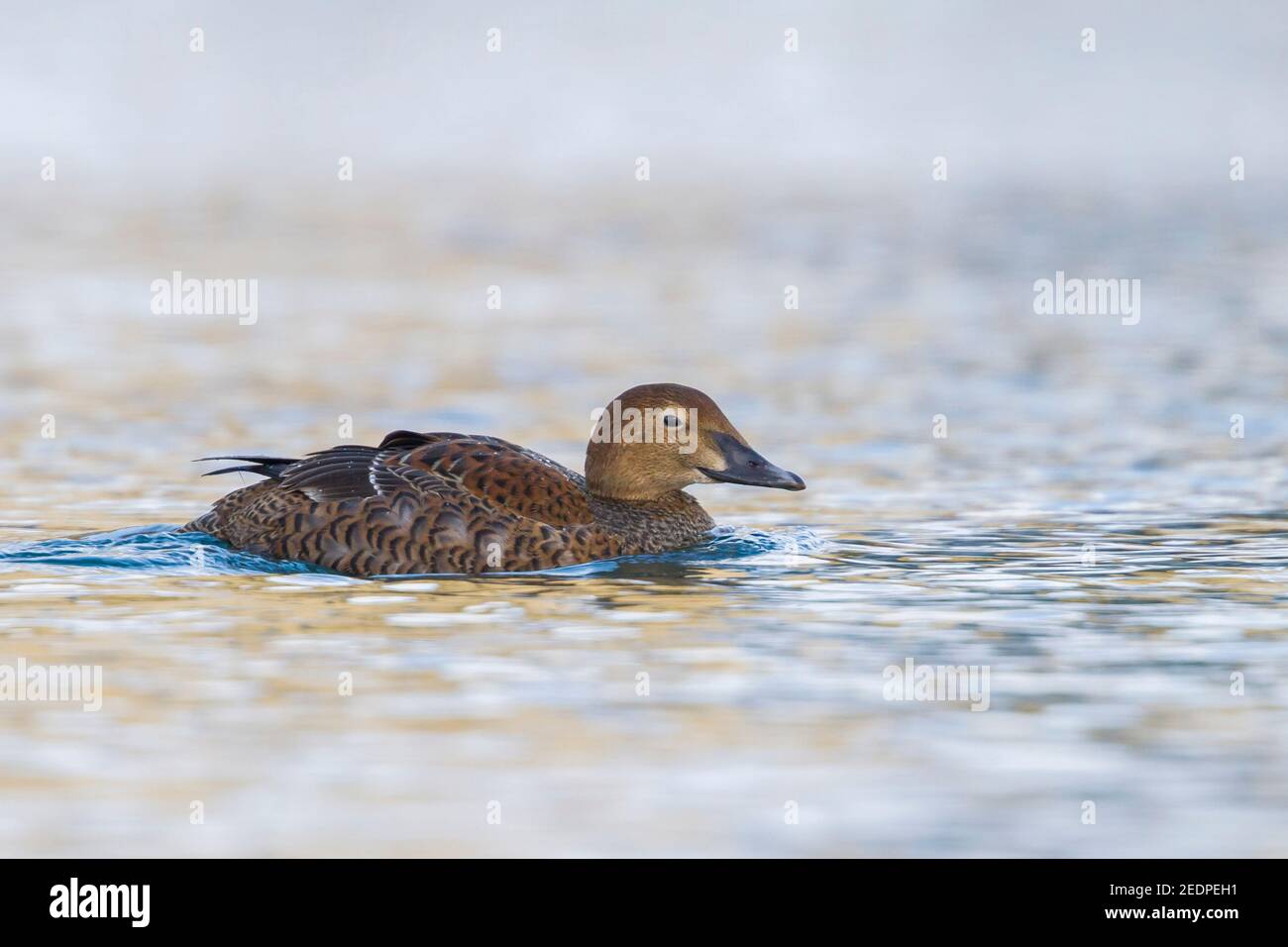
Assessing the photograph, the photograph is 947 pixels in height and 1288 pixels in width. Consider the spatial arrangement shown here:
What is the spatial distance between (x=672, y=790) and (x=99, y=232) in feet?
101

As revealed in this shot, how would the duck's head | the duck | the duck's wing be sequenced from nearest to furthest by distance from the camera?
the duck < the duck's wing < the duck's head

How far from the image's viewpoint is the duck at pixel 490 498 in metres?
10.1

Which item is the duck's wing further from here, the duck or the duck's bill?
the duck's bill

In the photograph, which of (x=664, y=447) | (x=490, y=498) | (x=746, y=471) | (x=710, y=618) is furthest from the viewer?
(x=664, y=447)

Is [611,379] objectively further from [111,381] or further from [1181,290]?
[1181,290]

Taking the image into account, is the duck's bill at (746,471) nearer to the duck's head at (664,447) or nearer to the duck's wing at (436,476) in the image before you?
the duck's head at (664,447)

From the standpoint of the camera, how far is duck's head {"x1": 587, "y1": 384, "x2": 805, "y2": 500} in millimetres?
10977

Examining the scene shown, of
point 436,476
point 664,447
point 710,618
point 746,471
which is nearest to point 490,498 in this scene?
point 436,476

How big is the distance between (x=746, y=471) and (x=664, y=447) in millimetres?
438

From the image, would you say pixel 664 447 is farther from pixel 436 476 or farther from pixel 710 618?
pixel 710 618

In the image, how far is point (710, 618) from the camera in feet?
30.1

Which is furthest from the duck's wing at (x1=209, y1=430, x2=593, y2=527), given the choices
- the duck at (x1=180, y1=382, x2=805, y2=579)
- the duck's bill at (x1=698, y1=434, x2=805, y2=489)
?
the duck's bill at (x1=698, y1=434, x2=805, y2=489)

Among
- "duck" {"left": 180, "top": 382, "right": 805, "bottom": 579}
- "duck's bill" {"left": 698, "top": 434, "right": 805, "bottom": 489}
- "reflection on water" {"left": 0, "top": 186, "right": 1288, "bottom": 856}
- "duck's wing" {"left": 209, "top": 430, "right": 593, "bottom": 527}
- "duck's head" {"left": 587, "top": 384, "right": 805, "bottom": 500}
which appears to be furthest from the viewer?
"duck's head" {"left": 587, "top": 384, "right": 805, "bottom": 500}

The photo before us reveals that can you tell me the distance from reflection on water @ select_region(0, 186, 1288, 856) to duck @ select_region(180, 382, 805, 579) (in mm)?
218
